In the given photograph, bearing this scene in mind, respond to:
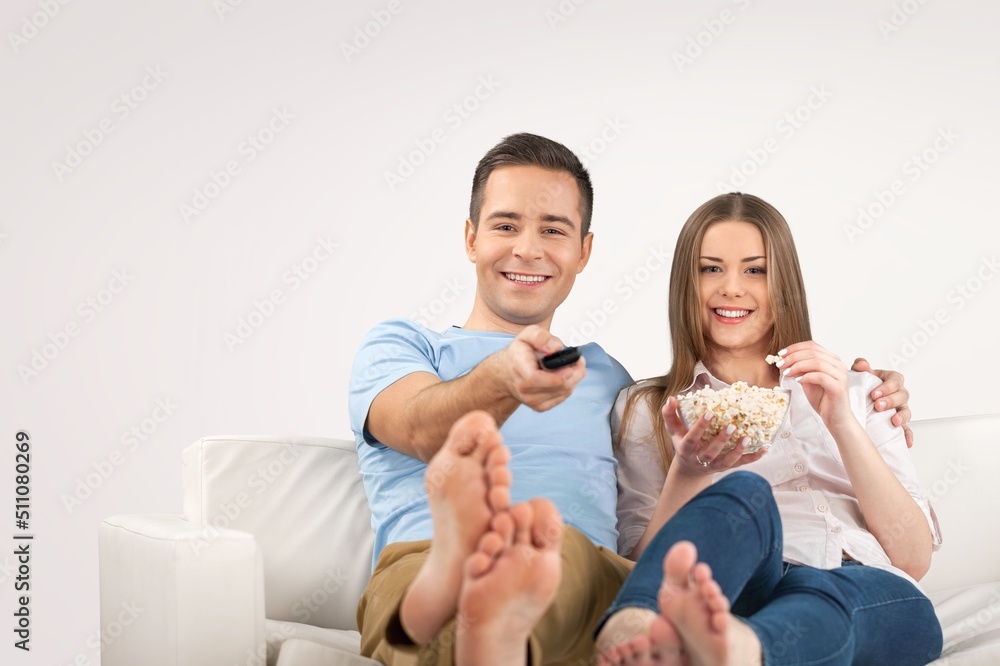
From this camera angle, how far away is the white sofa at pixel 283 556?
4.77ft

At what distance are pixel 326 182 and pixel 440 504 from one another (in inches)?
82.1

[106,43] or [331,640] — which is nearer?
[331,640]

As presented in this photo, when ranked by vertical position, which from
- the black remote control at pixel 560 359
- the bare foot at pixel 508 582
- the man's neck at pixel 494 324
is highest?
the man's neck at pixel 494 324

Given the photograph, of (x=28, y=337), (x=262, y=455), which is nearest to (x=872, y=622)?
(x=262, y=455)

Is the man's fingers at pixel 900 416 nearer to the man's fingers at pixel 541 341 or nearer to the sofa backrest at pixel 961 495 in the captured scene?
the sofa backrest at pixel 961 495

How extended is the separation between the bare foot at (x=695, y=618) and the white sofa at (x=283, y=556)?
24.1 inches

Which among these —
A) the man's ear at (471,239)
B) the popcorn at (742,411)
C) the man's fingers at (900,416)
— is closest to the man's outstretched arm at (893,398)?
the man's fingers at (900,416)

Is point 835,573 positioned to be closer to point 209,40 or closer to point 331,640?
point 331,640

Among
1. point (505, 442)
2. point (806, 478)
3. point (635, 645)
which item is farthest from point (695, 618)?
point (806, 478)

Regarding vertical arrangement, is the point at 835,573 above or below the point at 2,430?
below

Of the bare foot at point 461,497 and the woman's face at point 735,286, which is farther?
the woman's face at point 735,286

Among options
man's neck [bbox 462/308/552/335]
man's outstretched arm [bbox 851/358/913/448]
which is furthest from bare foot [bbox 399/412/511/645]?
man's outstretched arm [bbox 851/358/913/448]

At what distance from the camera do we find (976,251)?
3.07 metres

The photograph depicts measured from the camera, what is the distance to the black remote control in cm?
127
